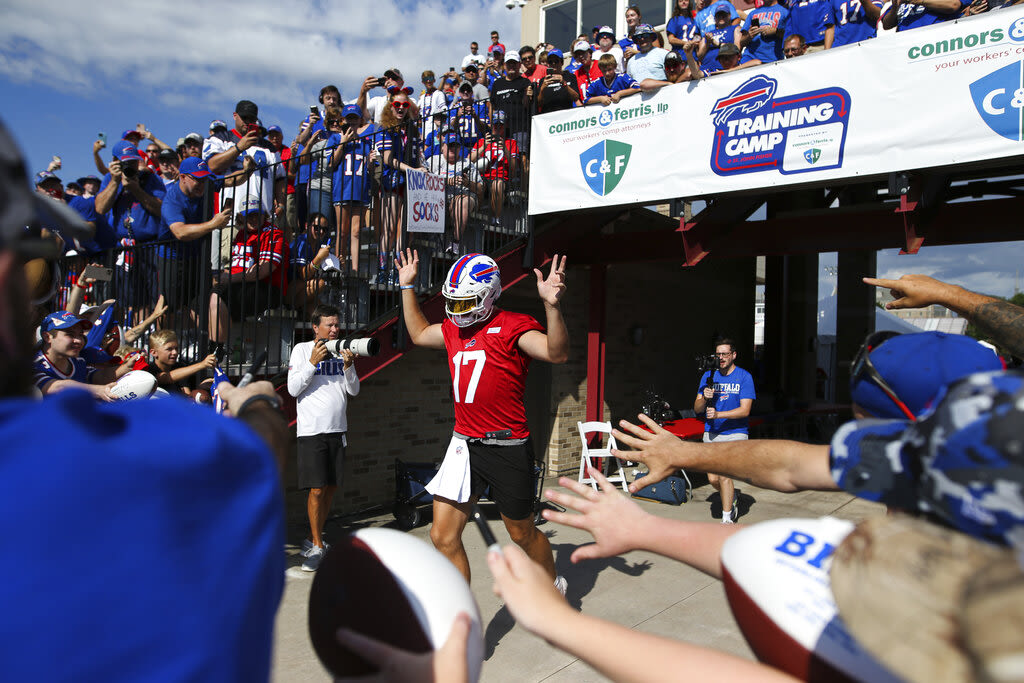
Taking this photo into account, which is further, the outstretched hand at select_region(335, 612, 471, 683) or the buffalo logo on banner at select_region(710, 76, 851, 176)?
the buffalo logo on banner at select_region(710, 76, 851, 176)

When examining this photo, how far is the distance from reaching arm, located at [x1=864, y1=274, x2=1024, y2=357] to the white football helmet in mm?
2406

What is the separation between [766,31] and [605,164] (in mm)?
2807

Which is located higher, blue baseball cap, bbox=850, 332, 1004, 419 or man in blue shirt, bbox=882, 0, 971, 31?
man in blue shirt, bbox=882, 0, 971, 31

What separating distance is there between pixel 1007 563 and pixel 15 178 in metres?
1.35

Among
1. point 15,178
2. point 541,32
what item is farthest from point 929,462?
point 541,32

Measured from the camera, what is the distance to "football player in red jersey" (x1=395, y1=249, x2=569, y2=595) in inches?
163

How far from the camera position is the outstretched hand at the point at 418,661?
1224mm

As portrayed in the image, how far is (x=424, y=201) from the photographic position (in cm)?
640

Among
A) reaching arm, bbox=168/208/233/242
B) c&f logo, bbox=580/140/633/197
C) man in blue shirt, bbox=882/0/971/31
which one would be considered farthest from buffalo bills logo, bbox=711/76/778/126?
reaching arm, bbox=168/208/233/242

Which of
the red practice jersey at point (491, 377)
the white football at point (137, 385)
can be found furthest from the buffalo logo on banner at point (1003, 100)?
the white football at point (137, 385)

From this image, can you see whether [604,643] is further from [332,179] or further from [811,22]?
Result: [811,22]

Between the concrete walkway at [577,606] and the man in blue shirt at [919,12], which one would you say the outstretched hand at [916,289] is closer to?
the concrete walkway at [577,606]

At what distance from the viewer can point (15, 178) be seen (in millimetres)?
831

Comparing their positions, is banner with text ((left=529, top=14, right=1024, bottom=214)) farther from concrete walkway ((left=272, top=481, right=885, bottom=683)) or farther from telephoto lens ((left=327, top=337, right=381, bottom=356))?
concrete walkway ((left=272, top=481, right=885, bottom=683))
